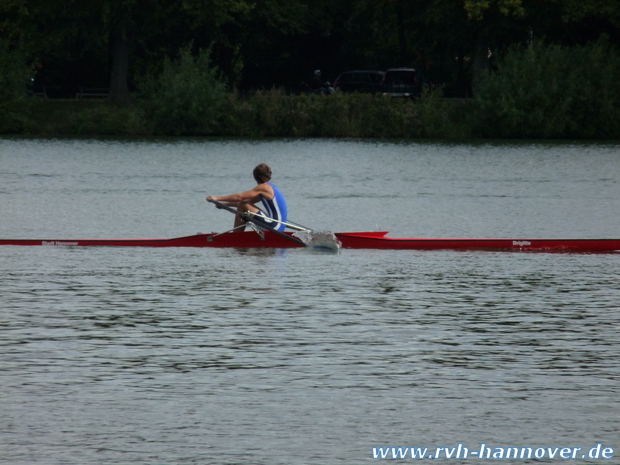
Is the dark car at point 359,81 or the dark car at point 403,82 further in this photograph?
the dark car at point 359,81

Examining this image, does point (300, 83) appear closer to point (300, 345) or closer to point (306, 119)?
point (306, 119)

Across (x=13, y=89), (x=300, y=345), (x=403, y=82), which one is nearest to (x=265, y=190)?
Answer: (x=300, y=345)

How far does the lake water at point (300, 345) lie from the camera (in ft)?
29.8

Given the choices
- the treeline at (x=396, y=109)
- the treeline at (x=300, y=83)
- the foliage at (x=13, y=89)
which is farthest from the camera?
the foliage at (x=13, y=89)

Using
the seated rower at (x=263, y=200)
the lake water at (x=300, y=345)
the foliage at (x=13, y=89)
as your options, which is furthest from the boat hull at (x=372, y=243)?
the foliage at (x=13, y=89)

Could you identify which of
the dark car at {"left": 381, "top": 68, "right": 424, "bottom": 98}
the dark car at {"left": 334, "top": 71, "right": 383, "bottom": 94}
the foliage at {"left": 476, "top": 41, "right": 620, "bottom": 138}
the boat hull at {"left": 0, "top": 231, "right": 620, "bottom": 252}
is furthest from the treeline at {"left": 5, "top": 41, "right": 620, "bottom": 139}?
the boat hull at {"left": 0, "top": 231, "right": 620, "bottom": 252}

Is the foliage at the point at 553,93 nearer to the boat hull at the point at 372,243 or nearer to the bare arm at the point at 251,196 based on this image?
the boat hull at the point at 372,243

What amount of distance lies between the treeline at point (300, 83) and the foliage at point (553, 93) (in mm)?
61

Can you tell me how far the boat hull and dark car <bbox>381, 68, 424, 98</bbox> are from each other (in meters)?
44.7

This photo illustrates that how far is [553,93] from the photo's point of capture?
195 feet

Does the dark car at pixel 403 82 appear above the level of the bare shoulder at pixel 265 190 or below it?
above

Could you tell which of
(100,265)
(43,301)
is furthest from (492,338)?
(100,265)

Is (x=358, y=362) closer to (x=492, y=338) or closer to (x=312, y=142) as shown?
(x=492, y=338)

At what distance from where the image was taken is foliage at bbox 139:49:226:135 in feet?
200
